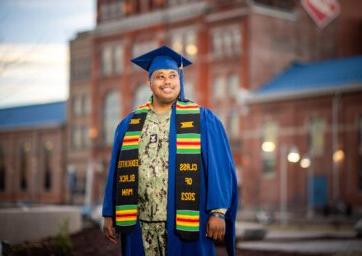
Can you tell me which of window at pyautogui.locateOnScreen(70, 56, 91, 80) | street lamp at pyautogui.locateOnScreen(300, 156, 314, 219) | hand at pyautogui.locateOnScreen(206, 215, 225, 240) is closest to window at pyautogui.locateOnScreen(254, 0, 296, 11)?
street lamp at pyautogui.locateOnScreen(300, 156, 314, 219)

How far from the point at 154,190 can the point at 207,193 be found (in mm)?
398

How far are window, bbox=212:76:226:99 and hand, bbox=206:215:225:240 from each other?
48.4m

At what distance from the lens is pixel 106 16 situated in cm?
6519

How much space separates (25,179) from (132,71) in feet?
59.3

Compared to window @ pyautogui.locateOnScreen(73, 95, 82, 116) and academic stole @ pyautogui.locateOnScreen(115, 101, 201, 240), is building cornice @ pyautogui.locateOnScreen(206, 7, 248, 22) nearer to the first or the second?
window @ pyautogui.locateOnScreen(73, 95, 82, 116)

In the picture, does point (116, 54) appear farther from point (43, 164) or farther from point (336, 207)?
point (336, 207)

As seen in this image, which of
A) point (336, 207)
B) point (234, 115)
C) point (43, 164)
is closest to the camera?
point (336, 207)

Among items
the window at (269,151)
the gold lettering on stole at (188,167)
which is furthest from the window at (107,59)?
the gold lettering on stole at (188,167)

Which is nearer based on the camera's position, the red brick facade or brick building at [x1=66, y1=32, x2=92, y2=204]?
brick building at [x1=66, y1=32, x2=92, y2=204]

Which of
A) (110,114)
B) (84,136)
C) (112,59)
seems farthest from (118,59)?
(84,136)

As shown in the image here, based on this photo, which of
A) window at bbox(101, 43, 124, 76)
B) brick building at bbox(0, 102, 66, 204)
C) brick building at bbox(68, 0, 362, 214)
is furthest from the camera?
brick building at bbox(0, 102, 66, 204)

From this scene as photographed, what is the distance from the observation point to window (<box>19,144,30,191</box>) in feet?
242

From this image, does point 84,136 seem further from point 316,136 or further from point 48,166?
point 316,136

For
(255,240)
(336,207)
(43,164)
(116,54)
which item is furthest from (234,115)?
(255,240)
